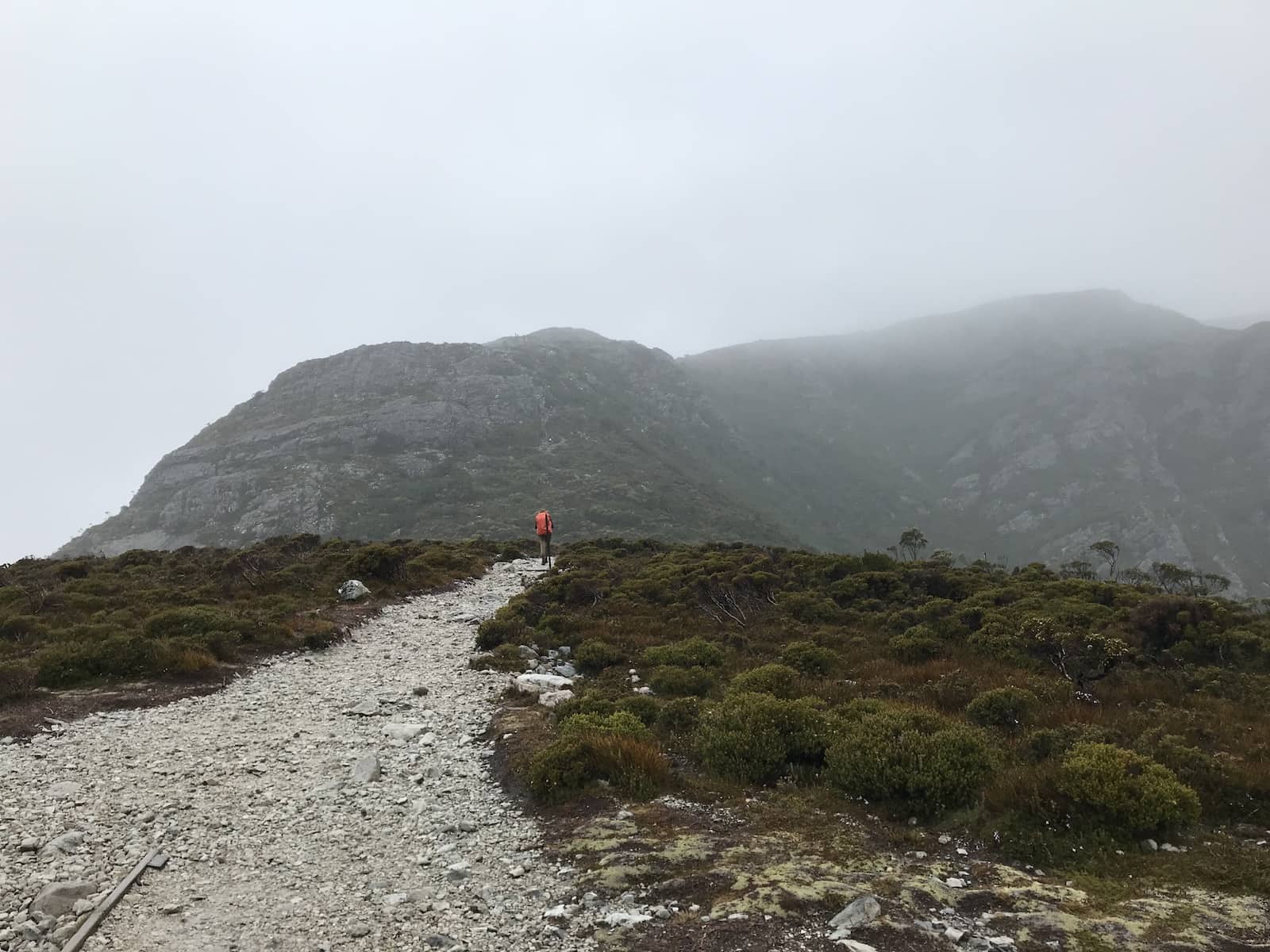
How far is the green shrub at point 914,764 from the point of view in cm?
817

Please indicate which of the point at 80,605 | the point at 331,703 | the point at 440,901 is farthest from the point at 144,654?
the point at 440,901

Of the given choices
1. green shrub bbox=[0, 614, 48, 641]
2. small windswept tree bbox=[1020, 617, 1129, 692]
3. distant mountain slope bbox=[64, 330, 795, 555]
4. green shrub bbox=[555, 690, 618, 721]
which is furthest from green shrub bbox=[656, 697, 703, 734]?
distant mountain slope bbox=[64, 330, 795, 555]

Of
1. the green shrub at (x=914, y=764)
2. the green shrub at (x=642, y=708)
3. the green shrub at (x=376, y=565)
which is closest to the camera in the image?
the green shrub at (x=914, y=764)

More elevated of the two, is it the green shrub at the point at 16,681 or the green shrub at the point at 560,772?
the green shrub at the point at 16,681

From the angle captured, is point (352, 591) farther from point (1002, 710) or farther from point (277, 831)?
point (1002, 710)

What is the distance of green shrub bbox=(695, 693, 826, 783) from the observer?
31.4 ft

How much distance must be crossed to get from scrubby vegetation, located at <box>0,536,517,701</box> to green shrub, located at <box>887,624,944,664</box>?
1545cm

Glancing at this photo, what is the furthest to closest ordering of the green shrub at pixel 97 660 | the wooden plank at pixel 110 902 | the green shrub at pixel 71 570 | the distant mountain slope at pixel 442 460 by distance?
the distant mountain slope at pixel 442 460, the green shrub at pixel 71 570, the green shrub at pixel 97 660, the wooden plank at pixel 110 902

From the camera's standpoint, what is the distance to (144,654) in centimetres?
1524

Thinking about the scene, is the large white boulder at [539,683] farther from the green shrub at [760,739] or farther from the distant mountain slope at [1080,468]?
the distant mountain slope at [1080,468]

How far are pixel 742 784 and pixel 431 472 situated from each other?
122753mm

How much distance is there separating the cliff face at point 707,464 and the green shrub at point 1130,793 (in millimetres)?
84680

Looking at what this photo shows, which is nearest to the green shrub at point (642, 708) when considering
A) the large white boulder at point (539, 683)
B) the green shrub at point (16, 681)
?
the large white boulder at point (539, 683)

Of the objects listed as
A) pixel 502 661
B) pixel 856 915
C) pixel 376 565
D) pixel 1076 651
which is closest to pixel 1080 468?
pixel 1076 651
